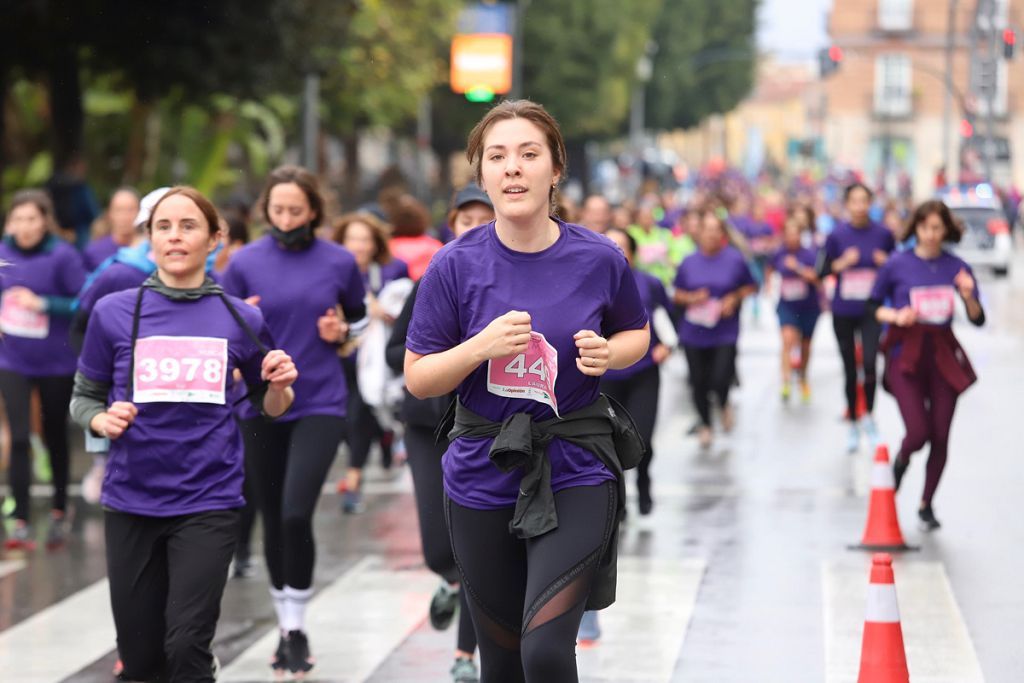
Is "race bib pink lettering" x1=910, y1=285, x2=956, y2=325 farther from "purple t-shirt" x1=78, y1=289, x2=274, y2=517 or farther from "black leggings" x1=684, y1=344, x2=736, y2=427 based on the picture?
"purple t-shirt" x1=78, y1=289, x2=274, y2=517

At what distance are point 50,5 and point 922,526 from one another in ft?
31.8

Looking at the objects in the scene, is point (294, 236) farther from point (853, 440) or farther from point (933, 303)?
point (853, 440)

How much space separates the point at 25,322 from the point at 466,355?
685 cm

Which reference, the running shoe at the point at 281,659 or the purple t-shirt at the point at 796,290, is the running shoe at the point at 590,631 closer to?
the running shoe at the point at 281,659

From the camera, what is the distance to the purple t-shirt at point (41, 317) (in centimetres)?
1105

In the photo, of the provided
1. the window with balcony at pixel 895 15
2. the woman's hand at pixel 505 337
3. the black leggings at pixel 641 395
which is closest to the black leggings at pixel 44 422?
the black leggings at pixel 641 395

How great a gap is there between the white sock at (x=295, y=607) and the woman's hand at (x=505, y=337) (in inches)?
120

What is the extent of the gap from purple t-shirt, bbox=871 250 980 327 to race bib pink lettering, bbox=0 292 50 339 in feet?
16.1

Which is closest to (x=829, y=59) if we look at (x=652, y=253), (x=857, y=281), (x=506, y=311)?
(x=652, y=253)

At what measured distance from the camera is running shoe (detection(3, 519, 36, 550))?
10.5m

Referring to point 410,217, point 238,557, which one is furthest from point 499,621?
point 410,217

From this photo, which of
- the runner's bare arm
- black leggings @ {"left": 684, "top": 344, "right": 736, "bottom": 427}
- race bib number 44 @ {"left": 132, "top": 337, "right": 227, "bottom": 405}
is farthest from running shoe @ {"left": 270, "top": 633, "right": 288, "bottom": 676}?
black leggings @ {"left": 684, "top": 344, "right": 736, "bottom": 427}

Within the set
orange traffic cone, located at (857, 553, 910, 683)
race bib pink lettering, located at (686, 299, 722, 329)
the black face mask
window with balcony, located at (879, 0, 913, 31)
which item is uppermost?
window with balcony, located at (879, 0, 913, 31)

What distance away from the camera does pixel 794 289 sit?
18.2 metres
